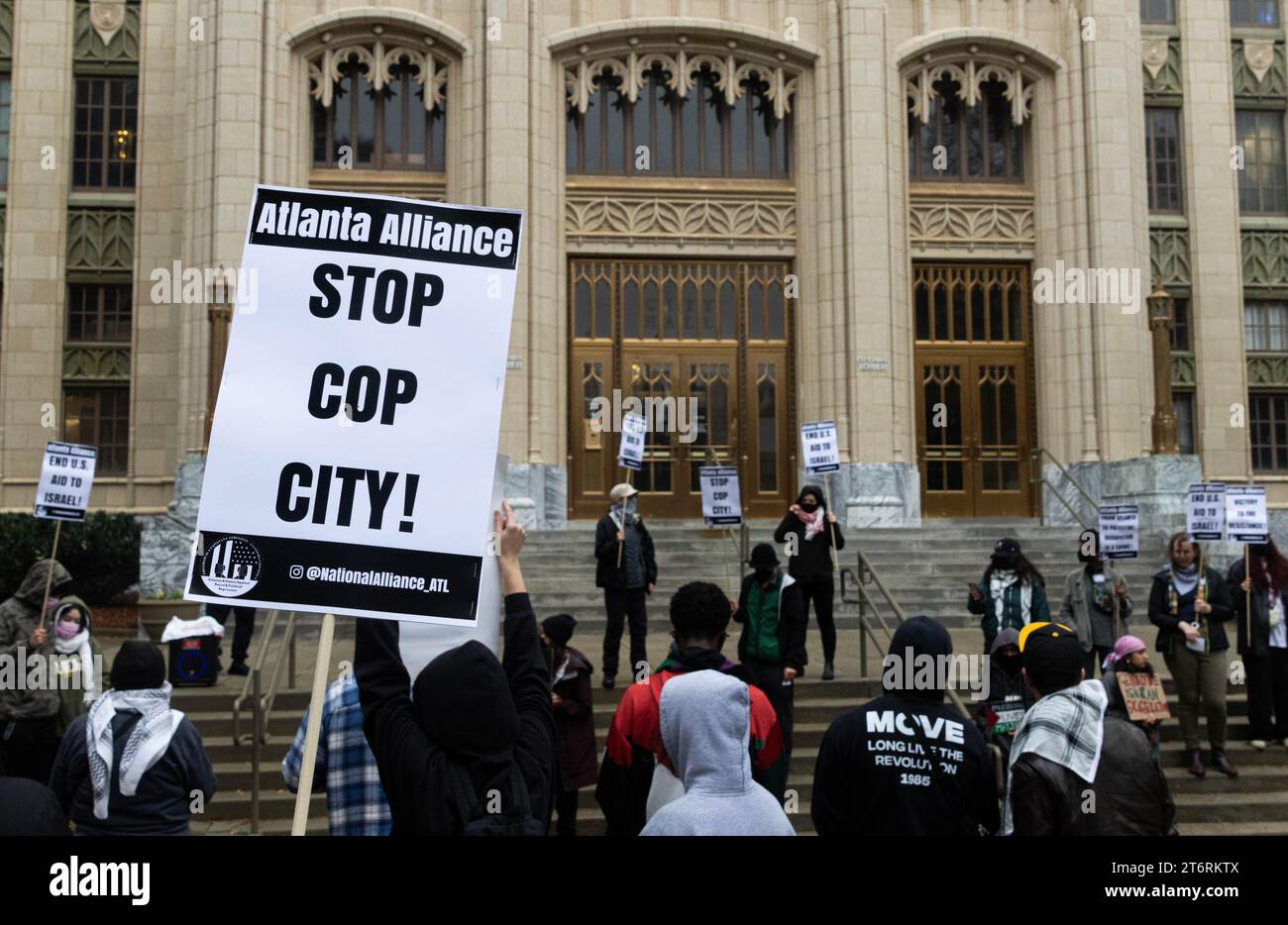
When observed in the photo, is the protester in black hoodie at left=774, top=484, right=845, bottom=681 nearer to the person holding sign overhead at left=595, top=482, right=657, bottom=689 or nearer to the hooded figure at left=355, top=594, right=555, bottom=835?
the person holding sign overhead at left=595, top=482, right=657, bottom=689

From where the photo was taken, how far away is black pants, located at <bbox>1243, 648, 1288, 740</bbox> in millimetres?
10430

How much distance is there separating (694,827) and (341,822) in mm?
1232

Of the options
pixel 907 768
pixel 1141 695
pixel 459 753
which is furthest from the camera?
pixel 1141 695

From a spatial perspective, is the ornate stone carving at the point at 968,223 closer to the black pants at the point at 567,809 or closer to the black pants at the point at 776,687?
the black pants at the point at 776,687

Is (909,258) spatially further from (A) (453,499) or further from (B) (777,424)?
(A) (453,499)

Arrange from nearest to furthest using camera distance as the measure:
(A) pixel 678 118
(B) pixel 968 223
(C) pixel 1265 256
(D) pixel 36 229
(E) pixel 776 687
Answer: (E) pixel 776 687
(A) pixel 678 118
(B) pixel 968 223
(D) pixel 36 229
(C) pixel 1265 256

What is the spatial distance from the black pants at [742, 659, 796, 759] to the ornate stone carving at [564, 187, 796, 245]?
46.7ft

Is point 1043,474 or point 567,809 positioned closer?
point 567,809

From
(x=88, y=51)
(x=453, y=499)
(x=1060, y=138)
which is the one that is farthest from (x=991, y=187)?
(x=453, y=499)

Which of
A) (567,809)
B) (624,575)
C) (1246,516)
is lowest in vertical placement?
(567,809)

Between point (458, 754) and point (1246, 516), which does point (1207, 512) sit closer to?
point (1246, 516)

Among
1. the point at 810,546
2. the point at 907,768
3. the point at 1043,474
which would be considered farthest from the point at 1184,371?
the point at 907,768

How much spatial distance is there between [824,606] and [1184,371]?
17.9 metres

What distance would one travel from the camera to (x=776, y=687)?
884 cm
